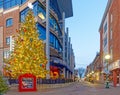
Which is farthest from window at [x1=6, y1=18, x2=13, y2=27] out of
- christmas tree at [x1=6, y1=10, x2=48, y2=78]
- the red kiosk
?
the red kiosk

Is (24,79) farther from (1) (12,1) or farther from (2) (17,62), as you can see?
(1) (12,1)

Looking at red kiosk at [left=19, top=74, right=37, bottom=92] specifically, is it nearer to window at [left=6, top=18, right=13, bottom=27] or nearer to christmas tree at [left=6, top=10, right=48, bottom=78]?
christmas tree at [left=6, top=10, right=48, bottom=78]

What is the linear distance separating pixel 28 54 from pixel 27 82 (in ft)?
28.6

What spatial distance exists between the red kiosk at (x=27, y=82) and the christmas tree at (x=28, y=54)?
8216 mm

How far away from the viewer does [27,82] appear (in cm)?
3822

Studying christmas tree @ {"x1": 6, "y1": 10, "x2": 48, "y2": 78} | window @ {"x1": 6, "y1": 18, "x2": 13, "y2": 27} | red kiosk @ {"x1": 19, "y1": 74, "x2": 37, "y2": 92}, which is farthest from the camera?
window @ {"x1": 6, "y1": 18, "x2": 13, "y2": 27}

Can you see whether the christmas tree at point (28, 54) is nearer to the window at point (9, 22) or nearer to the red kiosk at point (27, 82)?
the red kiosk at point (27, 82)

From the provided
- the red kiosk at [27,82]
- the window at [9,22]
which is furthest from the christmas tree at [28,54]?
the window at [9,22]

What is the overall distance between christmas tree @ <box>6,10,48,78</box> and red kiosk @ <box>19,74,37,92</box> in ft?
27.0

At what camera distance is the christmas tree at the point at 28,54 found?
152 ft

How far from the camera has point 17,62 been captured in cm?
4662

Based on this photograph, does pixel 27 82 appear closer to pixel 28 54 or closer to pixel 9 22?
pixel 28 54

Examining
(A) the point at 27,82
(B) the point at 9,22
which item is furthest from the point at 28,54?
(B) the point at 9,22

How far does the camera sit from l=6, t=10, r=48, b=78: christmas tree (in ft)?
152
